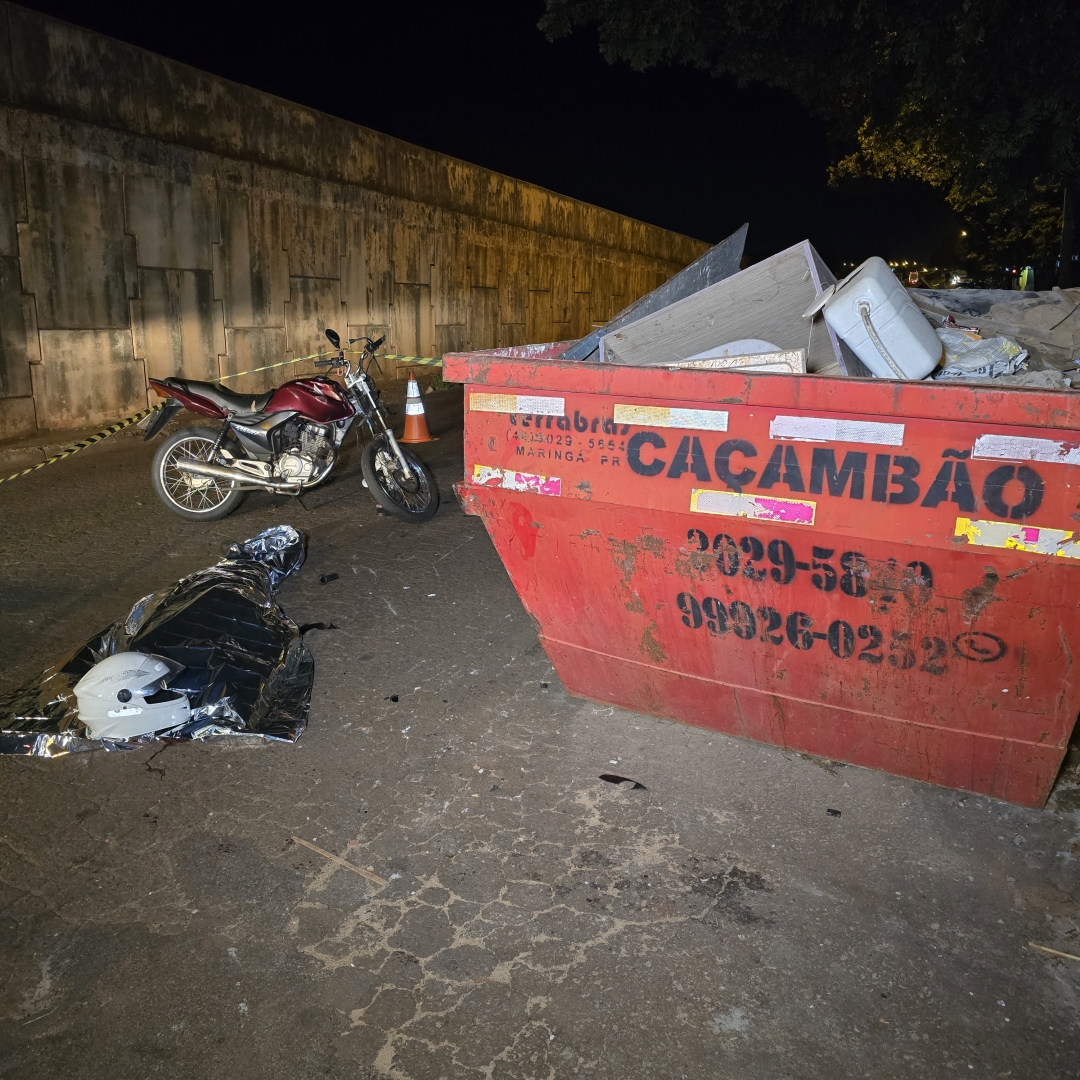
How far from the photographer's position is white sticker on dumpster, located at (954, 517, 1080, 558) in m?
2.47

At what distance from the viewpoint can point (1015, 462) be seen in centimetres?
249

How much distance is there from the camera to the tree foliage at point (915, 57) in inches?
303

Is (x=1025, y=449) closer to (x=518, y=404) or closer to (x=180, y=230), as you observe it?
(x=518, y=404)

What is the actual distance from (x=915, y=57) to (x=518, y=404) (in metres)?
6.74

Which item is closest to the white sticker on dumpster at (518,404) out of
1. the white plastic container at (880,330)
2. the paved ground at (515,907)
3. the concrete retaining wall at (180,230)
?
the white plastic container at (880,330)

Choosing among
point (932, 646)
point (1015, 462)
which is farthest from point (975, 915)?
point (1015, 462)

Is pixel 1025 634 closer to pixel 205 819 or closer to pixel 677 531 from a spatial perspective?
pixel 677 531

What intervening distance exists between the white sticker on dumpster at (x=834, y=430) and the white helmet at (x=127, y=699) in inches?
93.9

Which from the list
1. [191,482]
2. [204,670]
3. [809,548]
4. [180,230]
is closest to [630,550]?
[809,548]

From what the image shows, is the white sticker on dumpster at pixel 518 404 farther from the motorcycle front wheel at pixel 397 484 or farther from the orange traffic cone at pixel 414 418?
the orange traffic cone at pixel 414 418

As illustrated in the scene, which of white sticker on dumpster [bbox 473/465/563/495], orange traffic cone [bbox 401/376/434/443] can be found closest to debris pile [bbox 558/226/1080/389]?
white sticker on dumpster [bbox 473/465/563/495]

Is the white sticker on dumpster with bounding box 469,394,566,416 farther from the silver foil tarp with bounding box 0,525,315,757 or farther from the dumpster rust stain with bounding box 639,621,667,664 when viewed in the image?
the silver foil tarp with bounding box 0,525,315,757

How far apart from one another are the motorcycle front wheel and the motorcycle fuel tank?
352 mm

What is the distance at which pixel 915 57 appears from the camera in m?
7.77
